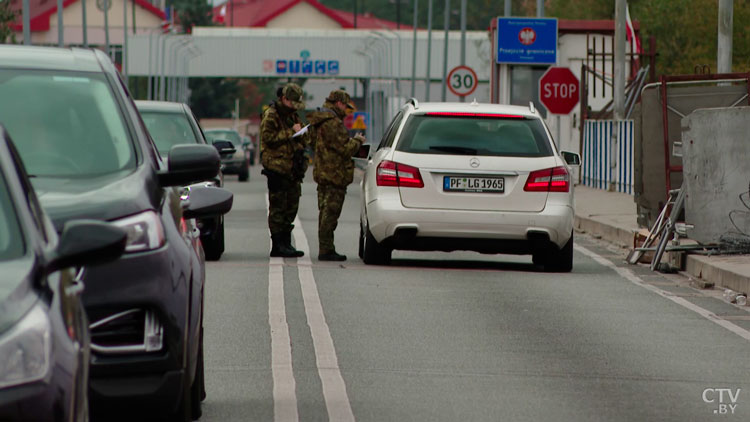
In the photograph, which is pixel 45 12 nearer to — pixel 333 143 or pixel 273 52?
pixel 273 52

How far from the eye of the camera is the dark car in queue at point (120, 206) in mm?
6078

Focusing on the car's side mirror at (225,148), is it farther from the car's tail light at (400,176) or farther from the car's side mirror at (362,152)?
the car's tail light at (400,176)

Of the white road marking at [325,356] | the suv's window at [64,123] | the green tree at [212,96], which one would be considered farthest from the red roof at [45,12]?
the suv's window at [64,123]

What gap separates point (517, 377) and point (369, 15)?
175 meters

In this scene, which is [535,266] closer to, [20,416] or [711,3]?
[20,416]

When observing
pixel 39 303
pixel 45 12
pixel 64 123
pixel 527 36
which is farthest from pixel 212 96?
pixel 39 303

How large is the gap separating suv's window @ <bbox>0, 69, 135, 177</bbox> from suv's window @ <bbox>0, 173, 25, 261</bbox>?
1683mm

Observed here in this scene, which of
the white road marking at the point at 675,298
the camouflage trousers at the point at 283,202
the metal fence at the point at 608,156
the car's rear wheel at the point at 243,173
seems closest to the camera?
the white road marking at the point at 675,298

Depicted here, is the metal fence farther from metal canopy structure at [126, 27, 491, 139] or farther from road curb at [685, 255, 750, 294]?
metal canopy structure at [126, 27, 491, 139]

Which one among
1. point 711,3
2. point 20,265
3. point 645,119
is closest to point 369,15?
point 711,3

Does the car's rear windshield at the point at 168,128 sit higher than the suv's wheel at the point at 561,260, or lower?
Result: higher

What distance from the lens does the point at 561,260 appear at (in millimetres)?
15781

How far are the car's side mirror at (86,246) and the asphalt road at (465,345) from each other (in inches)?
108

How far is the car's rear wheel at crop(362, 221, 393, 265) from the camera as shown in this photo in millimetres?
15727
